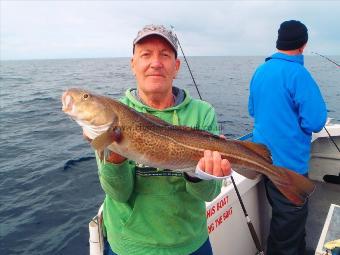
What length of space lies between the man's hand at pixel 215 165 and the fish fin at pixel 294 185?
0.67 m

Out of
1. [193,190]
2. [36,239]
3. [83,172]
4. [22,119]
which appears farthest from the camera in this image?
[22,119]

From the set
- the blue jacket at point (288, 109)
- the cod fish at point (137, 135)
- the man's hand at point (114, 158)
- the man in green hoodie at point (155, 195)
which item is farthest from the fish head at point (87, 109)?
the blue jacket at point (288, 109)

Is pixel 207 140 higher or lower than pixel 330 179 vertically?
higher

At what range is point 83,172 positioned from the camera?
1021cm

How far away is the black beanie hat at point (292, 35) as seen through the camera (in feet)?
15.9

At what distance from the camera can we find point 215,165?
2.50 m

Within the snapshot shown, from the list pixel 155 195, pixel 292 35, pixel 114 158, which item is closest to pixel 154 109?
pixel 114 158

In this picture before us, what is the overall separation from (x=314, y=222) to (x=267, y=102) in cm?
308

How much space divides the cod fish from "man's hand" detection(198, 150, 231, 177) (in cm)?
13

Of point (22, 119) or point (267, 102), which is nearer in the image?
point (267, 102)

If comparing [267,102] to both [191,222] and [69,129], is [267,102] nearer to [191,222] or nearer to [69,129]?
[191,222]

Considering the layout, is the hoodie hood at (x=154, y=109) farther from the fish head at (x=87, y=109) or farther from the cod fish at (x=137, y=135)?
the fish head at (x=87, y=109)

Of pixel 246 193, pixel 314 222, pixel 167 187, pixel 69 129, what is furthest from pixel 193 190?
pixel 69 129

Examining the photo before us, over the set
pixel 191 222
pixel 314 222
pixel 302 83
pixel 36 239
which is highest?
pixel 302 83
